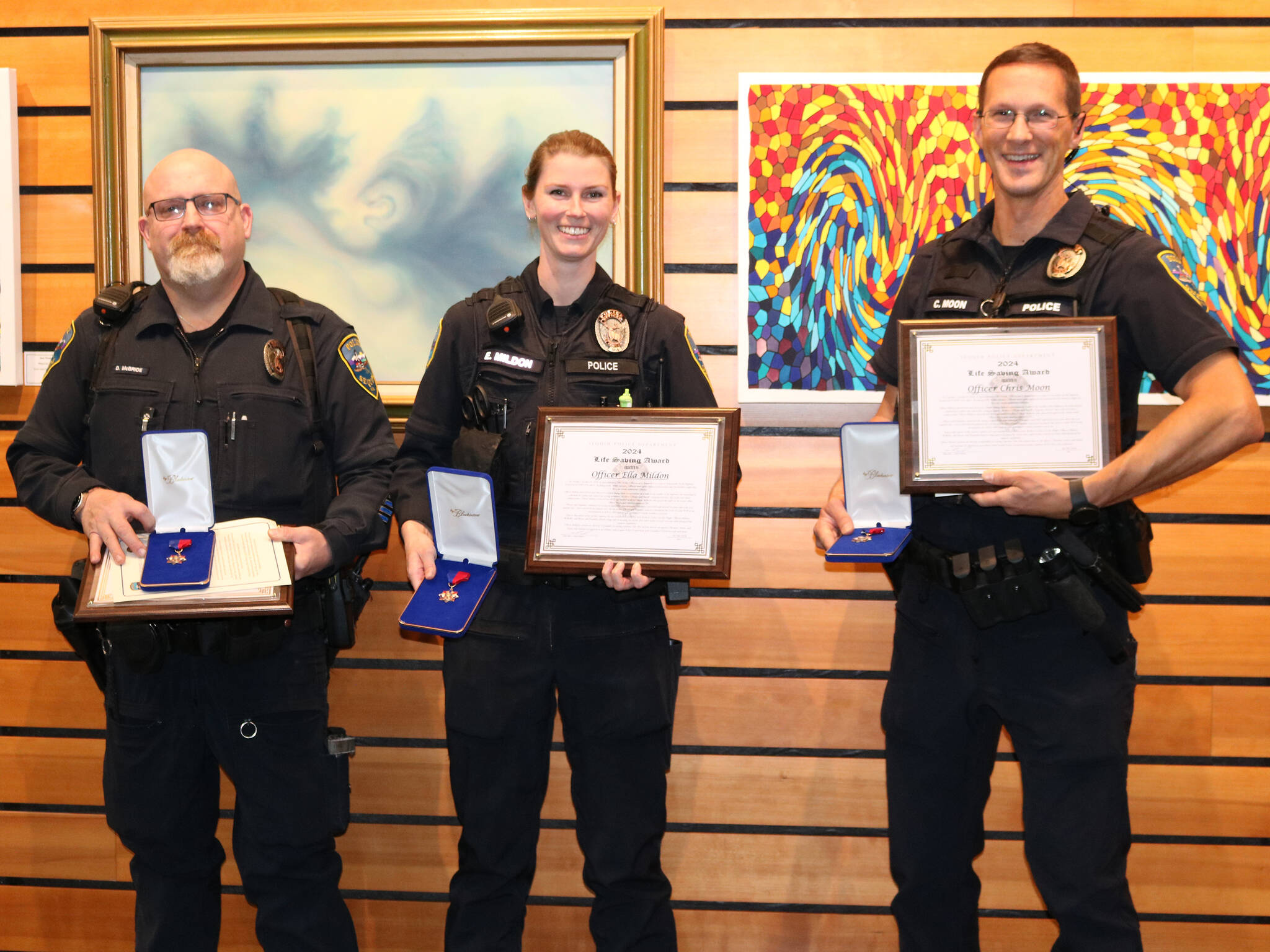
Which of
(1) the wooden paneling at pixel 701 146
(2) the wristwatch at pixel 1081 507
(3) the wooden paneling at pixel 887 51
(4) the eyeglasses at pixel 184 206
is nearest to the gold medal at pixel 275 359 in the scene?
(4) the eyeglasses at pixel 184 206

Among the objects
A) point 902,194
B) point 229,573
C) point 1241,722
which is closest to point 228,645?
point 229,573

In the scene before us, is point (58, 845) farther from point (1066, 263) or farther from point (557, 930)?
point (1066, 263)

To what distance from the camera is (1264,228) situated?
8.76 feet

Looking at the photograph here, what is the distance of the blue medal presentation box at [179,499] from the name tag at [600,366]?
85 centimetres

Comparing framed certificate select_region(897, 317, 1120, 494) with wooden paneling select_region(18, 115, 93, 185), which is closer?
framed certificate select_region(897, 317, 1120, 494)

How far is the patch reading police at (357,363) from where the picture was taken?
242 cm

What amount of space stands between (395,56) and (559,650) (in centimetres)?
183

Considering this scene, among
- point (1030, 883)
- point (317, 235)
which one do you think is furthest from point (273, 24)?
A: point (1030, 883)

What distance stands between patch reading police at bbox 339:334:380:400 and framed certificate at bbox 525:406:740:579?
58 cm

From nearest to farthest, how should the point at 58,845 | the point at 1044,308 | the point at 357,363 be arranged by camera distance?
the point at 1044,308 < the point at 357,363 < the point at 58,845

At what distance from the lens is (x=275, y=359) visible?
7.68ft

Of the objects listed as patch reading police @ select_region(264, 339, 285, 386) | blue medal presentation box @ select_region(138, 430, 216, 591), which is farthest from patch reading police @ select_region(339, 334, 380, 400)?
blue medal presentation box @ select_region(138, 430, 216, 591)

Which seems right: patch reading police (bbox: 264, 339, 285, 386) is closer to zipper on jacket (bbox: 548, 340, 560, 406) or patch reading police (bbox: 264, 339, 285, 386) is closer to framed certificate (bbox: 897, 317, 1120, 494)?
zipper on jacket (bbox: 548, 340, 560, 406)

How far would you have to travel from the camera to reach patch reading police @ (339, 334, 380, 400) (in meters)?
2.42
